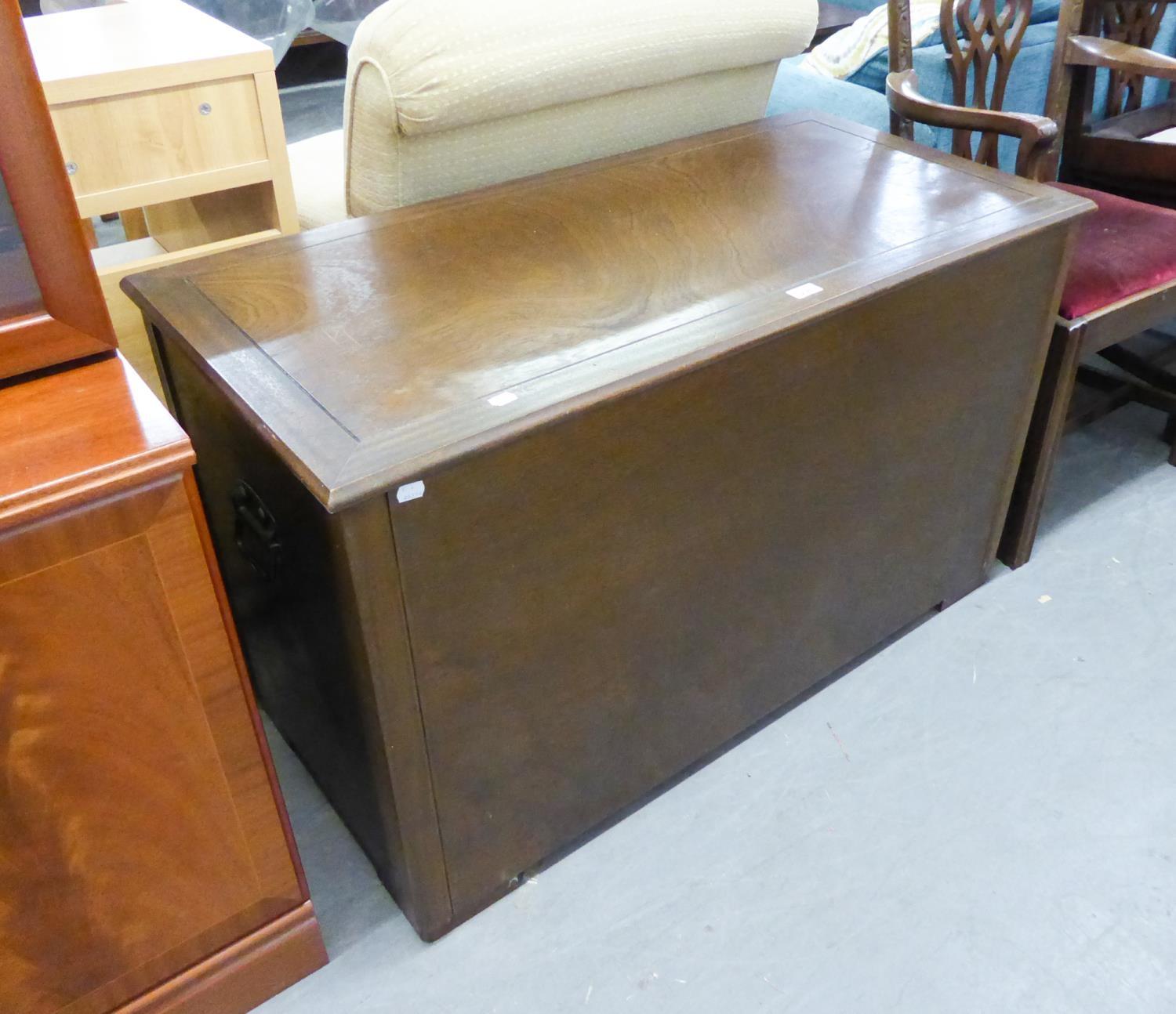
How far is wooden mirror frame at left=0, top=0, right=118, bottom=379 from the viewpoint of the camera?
75cm

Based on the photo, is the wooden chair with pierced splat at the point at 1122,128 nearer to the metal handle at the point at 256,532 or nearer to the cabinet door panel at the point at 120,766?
the metal handle at the point at 256,532

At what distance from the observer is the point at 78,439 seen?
0.80 meters

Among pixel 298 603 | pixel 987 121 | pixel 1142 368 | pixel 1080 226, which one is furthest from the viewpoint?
pixel 1142 368

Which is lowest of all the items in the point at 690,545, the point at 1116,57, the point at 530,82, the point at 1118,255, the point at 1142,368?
the point at 1142,368

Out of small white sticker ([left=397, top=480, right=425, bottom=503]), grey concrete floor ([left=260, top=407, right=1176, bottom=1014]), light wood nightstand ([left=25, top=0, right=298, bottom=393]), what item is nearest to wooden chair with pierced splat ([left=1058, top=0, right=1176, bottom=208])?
grey concrete floor ([left=260, top=407, right=1176, bottom=1014])

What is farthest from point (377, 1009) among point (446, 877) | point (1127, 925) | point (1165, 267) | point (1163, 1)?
point (1163, 1)

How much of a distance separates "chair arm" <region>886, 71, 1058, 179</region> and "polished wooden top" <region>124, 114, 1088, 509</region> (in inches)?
5.9

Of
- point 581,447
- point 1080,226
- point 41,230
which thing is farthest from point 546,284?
point 1080,226

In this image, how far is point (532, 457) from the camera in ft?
3.12

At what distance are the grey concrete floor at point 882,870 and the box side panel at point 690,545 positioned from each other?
0.07 meters

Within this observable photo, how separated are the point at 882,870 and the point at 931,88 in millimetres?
1613

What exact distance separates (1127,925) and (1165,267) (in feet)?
3.21

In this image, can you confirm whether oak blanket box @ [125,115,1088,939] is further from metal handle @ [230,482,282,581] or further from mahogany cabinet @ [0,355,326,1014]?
mahogany cabinet @ [0,355,326,1014]

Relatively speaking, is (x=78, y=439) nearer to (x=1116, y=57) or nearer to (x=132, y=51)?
(x=132, y=51)
